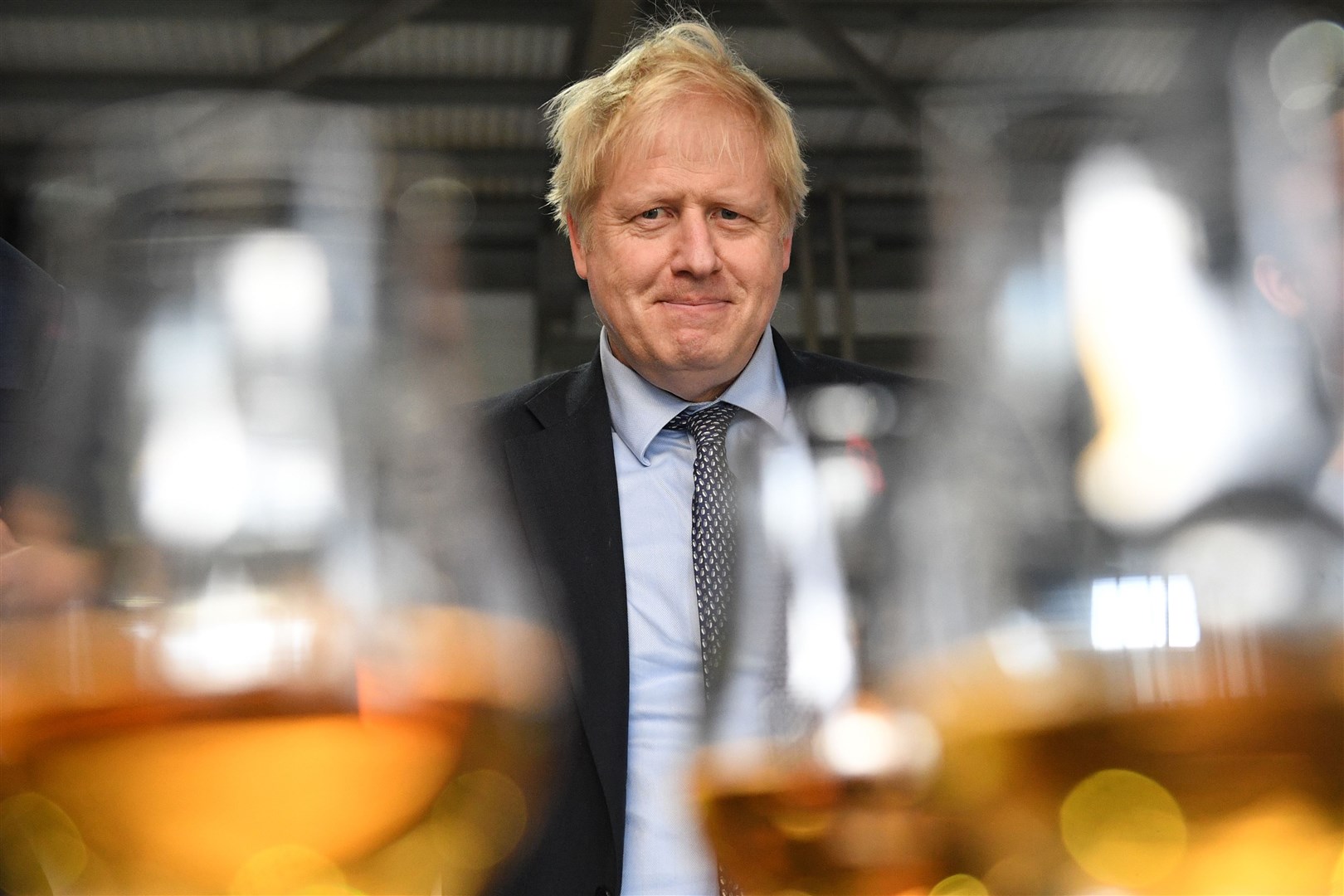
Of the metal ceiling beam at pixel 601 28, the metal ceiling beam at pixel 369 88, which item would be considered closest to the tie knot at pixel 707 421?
the metal ceiling beam at pixel 601 28

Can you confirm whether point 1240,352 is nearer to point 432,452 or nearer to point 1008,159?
point 1008,159

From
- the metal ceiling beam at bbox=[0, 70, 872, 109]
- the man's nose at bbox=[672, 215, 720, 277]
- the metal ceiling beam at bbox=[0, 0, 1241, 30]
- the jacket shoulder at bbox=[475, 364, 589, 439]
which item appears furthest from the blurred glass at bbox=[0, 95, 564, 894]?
the metal ceiling beam at bbox=[0, 70, 872, 109]

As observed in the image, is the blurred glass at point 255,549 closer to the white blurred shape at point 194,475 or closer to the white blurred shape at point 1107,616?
the white blurred shape at point 194,475

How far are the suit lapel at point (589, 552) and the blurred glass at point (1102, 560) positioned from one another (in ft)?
0.32

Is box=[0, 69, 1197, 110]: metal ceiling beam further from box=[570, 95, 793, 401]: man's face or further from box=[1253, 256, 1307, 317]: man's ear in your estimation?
box=[1253, 256, 1307, 317]: man's ear

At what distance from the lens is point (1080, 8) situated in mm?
438

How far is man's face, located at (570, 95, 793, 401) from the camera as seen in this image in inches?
23.3

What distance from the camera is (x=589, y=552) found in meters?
0.50

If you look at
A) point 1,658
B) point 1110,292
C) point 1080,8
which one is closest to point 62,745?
point 1,658

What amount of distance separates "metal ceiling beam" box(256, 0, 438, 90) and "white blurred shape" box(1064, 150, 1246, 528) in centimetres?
203

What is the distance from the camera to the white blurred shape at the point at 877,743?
31cm

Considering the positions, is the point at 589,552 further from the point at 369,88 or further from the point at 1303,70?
the point at 369,88

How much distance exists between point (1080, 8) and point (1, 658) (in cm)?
40

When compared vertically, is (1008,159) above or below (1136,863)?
above
